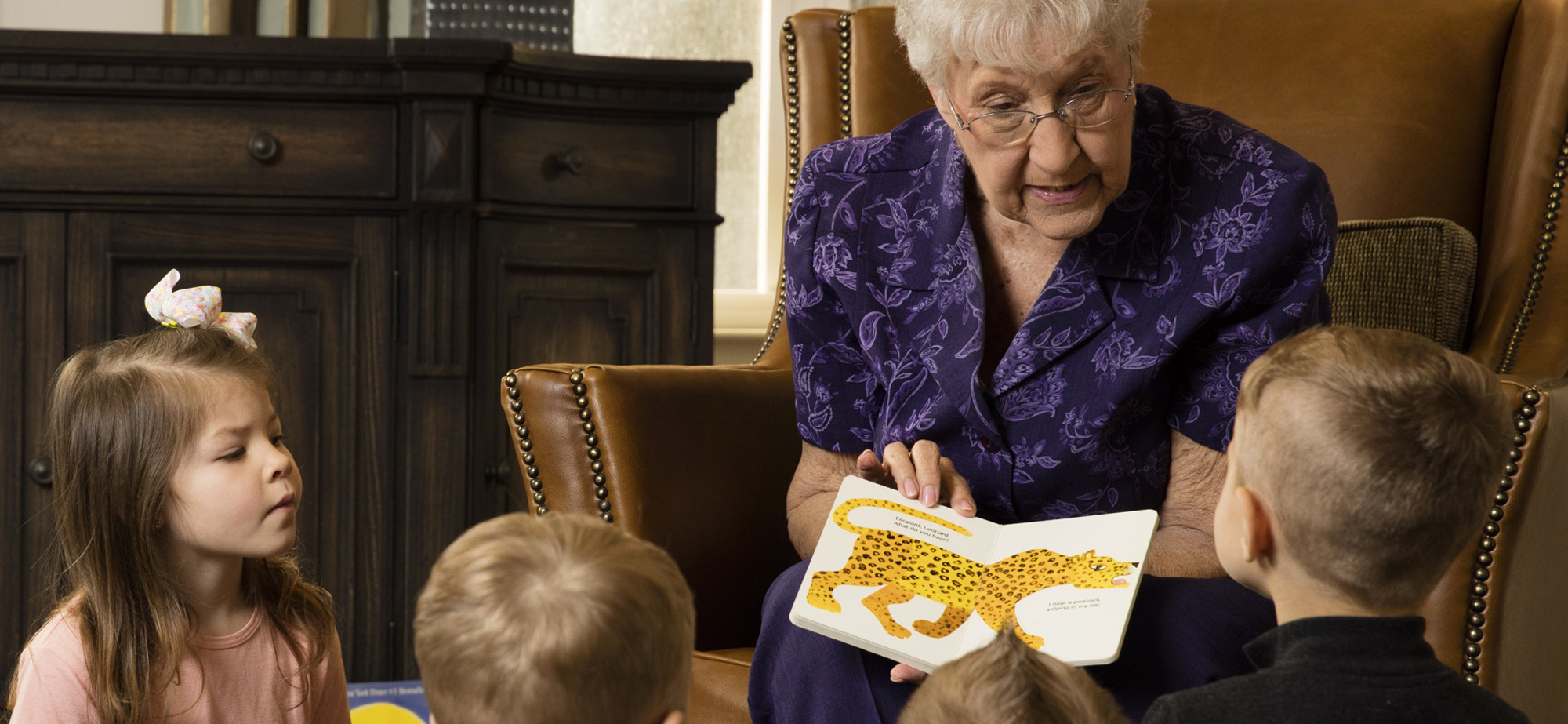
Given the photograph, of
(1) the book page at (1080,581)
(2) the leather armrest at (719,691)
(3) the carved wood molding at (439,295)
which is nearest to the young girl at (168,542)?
(2) the leather armrest at (719,691)

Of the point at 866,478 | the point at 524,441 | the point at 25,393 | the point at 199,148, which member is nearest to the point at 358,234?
the point at 199,148

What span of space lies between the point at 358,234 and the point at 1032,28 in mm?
1161

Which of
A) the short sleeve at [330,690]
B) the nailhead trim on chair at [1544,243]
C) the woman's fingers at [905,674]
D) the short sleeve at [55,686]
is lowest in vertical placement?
the short sleeve at [330,690]

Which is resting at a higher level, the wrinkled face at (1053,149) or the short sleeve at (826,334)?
the wrinkled face at (1053,149)

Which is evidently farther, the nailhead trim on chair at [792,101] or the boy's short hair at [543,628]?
the nailhead trim on chair at [792,101]

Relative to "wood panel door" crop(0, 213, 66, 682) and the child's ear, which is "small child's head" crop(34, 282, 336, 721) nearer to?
"wood panel door" crop(0, 213, 66, 682)

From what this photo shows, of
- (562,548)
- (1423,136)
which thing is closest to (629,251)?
(1423,136)

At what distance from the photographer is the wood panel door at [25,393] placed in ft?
6.34

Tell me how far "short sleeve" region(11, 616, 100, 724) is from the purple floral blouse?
0.75m

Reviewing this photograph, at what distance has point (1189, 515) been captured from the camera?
51.8 inches

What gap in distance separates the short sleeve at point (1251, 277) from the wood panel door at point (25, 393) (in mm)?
1603

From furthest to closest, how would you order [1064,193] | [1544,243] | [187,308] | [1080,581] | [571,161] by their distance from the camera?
[571,161] → [1544,243] → [187,308] → [1064,193] → [1080,581]

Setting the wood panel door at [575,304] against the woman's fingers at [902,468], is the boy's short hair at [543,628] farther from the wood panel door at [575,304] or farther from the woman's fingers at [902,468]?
the wood panel door at [575,304]

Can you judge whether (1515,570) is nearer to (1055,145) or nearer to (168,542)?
(1055,145)
